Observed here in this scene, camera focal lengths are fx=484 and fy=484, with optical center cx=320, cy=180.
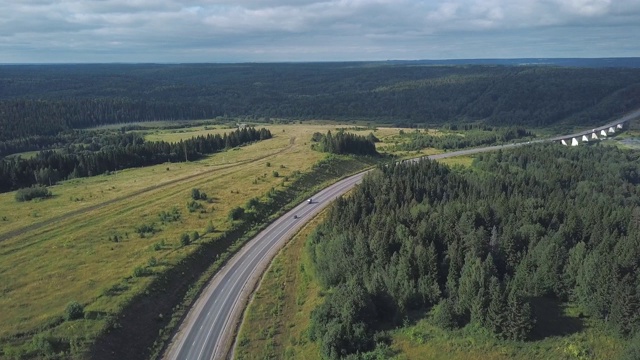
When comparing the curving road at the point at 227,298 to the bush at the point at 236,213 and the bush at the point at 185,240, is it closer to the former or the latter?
the bush at the point at 236,213

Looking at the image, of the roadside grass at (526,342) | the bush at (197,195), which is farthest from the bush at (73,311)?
the bush at (197,195)

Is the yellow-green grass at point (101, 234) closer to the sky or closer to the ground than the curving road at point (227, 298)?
closer to the sky

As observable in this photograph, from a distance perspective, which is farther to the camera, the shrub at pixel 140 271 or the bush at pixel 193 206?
the bush at pixel 193 206

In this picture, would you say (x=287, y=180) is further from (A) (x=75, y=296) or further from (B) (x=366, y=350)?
(B) (x=366, y=350)

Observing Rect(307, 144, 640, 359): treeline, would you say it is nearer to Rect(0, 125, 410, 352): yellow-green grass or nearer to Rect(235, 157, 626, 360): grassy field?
Rect(235, 157, 626, 360): grassy field

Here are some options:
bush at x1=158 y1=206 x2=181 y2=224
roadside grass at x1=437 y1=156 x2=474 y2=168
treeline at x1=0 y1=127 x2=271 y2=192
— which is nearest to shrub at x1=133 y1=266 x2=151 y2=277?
bush at x1=158 y1=206 x2=181 y2=224

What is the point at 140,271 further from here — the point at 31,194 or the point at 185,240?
the point at 31,194
